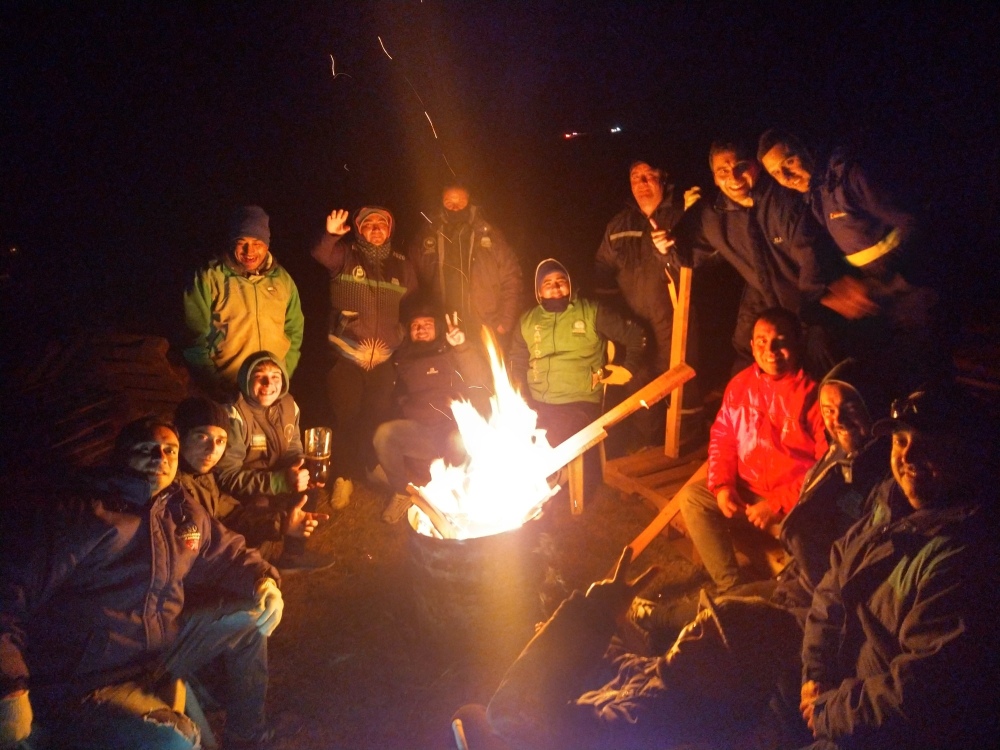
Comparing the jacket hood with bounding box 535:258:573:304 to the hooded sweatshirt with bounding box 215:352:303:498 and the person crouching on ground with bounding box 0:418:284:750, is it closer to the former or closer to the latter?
the hooded sweatshirt with bounding box 215:352:303:498

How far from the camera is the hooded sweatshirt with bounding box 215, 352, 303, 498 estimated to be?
16.0ft

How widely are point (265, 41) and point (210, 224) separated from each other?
13.8ft

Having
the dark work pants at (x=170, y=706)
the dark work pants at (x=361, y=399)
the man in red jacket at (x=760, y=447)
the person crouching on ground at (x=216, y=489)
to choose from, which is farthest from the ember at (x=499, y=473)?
the dark work pants at (x=361, y=399)

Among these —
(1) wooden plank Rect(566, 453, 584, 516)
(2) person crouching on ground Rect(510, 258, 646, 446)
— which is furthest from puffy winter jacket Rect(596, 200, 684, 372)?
(1) wooden plank Rect(566, 453, 584, 516)

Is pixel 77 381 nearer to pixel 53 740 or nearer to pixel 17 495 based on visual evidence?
pixel 17 495

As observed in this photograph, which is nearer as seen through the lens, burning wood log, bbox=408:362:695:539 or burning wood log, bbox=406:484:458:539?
burning wood log, bbox=406:484:458:539

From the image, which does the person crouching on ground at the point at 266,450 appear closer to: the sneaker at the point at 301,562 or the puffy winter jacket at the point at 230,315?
the sneaker at the point at 301,562

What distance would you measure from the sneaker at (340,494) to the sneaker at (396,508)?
1.49 ft

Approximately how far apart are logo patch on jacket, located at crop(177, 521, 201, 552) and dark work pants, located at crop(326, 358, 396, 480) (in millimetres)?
3001

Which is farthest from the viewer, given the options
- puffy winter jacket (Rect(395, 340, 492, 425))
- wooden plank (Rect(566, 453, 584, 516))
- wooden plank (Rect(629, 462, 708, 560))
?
puffy winter jacket (Rect(395, 340, 492, 425))

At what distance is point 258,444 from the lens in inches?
204

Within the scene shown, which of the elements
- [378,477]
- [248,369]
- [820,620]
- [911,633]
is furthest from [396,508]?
[911,633]

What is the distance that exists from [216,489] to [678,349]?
3954mm

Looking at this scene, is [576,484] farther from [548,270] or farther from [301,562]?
[301,562]
